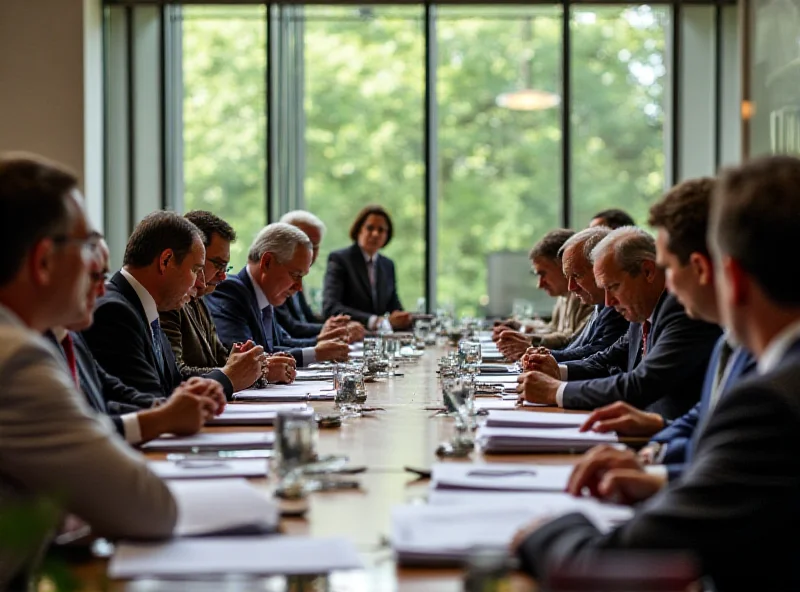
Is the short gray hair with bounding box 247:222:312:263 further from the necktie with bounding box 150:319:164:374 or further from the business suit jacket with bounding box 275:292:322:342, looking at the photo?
the business suit jacket with bounding box 275:292:322:342

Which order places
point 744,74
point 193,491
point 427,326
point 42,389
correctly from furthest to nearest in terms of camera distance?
point 744,74
point 427,326
point 193,491
point 42,389

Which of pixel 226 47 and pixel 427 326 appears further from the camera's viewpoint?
pixel 226 47

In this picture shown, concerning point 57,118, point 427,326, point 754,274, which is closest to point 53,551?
point 754,274

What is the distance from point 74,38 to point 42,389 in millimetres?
9000

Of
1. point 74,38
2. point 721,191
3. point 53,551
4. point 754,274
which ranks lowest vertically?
point 53,551

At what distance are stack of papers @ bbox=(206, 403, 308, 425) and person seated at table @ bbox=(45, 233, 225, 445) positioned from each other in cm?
18

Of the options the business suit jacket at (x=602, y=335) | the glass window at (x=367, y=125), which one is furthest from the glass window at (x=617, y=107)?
the business suit jacket at (x=602, y=335)

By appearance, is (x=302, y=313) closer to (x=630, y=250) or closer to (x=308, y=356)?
(x=308, y=356)

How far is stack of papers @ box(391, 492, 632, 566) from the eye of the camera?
1.80m

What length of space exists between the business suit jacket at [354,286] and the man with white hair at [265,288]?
11.0ft

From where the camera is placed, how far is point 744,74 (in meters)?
10.2

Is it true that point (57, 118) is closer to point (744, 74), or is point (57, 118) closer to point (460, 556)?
point (744, 74)

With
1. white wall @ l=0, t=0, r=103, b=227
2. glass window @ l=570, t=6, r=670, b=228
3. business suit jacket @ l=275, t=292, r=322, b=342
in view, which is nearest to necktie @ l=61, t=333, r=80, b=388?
business suit jacket @ l=275, t=292, r=322, b=342

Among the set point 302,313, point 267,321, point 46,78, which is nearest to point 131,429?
point 267,321
